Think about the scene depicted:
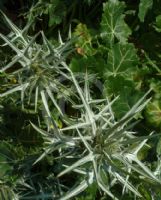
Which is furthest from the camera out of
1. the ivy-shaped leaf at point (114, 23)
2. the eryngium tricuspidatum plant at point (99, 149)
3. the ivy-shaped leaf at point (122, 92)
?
the ivy-shaped leaf at point (114, 23)

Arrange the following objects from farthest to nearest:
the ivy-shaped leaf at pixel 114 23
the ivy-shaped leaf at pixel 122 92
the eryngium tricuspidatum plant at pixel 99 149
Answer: the ivy-shaped leaf at pixel 114 23 → the ivy-shaped leaf at pixel 122 92 → the eryngium tricuspidatum plant at pixel 99 149

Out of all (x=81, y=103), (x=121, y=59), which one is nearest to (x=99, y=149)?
(x=81, y=103)

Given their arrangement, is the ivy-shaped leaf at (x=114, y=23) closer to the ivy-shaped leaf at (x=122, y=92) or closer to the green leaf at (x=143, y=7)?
the green leaf at (x=143, y=7)

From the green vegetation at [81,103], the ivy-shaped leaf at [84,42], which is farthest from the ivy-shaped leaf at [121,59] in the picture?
the ivy-shaped leaf at [84,42]

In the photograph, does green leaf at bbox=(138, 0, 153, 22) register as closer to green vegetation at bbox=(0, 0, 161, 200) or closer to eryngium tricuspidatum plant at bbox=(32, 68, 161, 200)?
green vegetation at bbox=(0, 0, 161, 200)

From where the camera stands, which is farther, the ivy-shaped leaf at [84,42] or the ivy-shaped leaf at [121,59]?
the ivy-shaped leaf at [84,42]

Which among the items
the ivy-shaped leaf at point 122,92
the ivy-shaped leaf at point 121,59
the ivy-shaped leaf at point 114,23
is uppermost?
the ivy-shaped leaf at point 114,23

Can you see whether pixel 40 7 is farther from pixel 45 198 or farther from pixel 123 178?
pixel 123 178

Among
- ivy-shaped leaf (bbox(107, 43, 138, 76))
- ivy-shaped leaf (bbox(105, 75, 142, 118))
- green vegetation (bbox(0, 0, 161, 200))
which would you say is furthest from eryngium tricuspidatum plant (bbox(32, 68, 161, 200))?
ivy-shaped leaf (bbox(107, 43, 138, 76))

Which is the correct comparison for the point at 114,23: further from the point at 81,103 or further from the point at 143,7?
the point at 81,103
